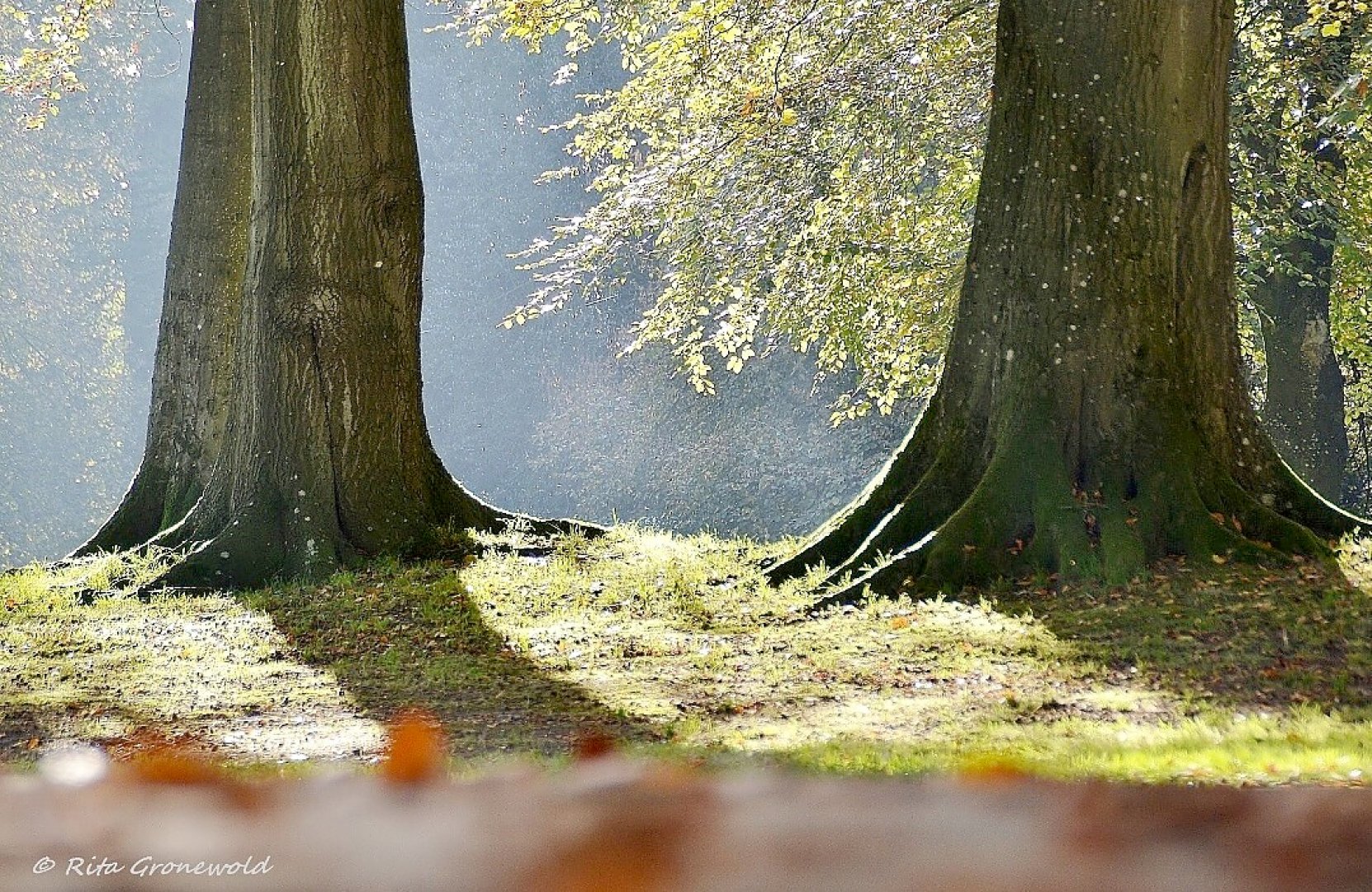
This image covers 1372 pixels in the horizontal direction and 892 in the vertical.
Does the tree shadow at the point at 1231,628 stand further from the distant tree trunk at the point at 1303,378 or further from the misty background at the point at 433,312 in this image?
the misty background at the point at 433,312

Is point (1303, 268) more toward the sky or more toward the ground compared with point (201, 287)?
more toward the sky

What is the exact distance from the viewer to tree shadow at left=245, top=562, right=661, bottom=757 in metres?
5.34

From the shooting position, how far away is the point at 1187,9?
7461 millimetres

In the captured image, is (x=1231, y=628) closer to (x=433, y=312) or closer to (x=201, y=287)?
(x=201, y=287)

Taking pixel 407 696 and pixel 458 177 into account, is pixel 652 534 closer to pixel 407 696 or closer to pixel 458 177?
pixel 407 696

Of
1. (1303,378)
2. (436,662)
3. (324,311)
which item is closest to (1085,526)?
(436,662)

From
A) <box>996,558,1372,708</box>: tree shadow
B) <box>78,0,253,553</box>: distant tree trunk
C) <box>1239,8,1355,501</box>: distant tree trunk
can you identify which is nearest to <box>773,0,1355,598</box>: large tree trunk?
<box>996,558,1372,708</box>: tree shadow

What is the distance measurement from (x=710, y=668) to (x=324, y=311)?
4.03 m

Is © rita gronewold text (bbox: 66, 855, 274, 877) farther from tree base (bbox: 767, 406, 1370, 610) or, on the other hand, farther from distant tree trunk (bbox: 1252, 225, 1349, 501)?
distant tree trunk (bbox: 1252, 225, 1349, 501)

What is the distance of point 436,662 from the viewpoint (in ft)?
22.6

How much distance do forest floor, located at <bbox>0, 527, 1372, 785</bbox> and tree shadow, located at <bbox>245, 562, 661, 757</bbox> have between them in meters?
0.02

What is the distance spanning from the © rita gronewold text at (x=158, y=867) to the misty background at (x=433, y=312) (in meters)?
34.6

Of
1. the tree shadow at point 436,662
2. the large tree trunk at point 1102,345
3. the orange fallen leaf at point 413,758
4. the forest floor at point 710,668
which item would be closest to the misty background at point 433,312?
the tree shadow at point 436,662

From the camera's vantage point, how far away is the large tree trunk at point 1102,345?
718 centimetres
